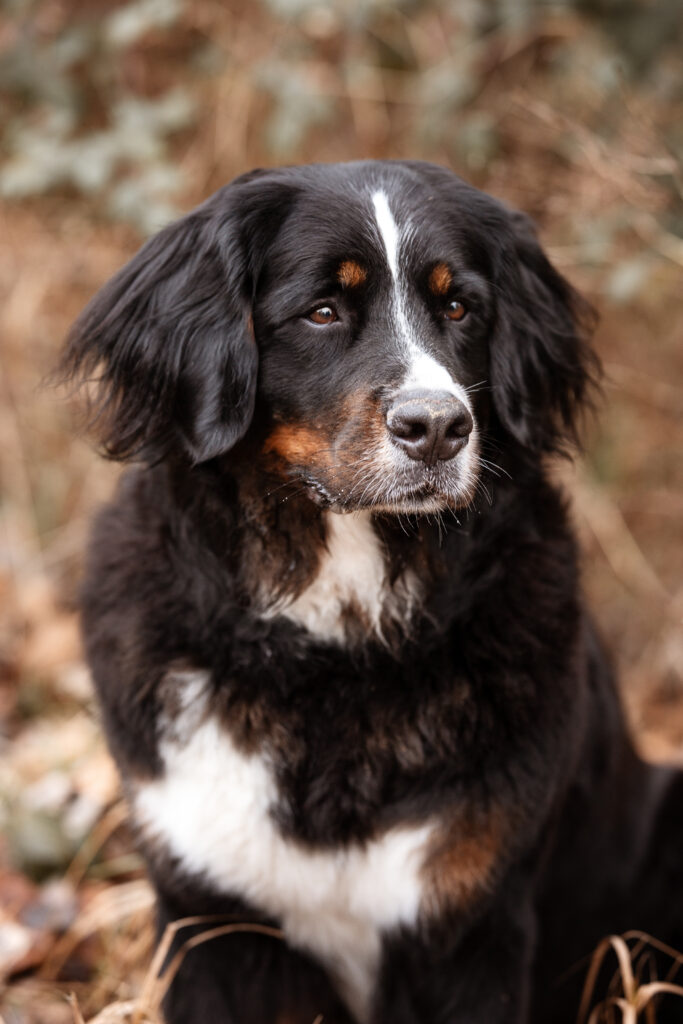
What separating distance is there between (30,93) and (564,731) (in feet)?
12.4

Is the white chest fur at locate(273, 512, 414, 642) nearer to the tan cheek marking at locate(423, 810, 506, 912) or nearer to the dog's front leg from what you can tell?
the tan cheek marking at locate(423, 810, 506, 912)

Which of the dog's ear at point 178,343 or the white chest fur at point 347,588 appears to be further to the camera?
the white chest fur at point 347,588

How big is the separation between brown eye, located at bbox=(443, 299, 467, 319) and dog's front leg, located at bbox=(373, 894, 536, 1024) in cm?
118

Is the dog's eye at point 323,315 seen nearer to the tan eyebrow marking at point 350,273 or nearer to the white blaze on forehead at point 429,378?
the tan eyebrow marking at point 350,273

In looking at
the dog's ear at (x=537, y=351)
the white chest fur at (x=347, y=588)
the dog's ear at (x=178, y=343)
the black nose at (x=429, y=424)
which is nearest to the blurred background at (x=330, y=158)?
the dog's ear at (x=537, y=351)

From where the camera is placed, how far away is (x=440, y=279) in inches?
87.5

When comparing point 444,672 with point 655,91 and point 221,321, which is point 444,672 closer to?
point 221,321

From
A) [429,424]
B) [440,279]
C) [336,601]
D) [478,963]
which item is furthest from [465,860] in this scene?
[440,279]

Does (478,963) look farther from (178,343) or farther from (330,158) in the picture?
(330,158)

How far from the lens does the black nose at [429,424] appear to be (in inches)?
78.4

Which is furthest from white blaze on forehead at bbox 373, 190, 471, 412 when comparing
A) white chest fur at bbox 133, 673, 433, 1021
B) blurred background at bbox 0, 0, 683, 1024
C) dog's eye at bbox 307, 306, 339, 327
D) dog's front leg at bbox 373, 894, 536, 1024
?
blurred background at bbox 0, 0, 683, 1024

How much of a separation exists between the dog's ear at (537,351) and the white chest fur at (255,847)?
883 mm

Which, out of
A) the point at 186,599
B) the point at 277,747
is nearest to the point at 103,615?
the point at 186,599

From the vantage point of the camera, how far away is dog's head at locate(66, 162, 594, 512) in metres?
2.09
